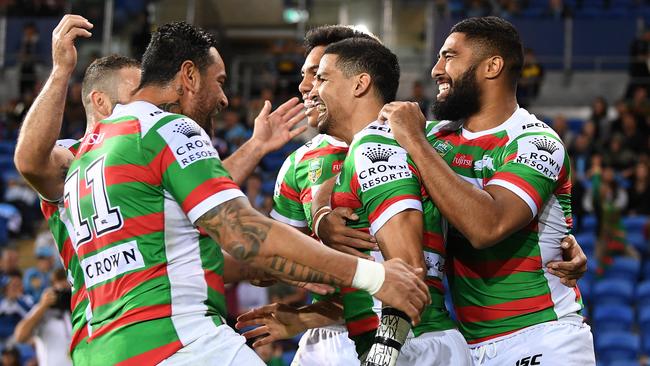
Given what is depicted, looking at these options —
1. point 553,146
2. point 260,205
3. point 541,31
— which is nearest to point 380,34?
point 541,31

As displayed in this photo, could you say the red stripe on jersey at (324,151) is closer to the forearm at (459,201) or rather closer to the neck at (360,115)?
the neck at (360,115)

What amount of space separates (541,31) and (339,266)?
51.6 ft


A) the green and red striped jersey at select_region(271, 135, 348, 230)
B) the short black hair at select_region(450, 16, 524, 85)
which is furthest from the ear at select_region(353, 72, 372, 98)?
the short black hair at select_region(450, 16, 524, 85)

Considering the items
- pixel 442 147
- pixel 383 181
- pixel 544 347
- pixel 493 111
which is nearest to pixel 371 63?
pixel 442 147

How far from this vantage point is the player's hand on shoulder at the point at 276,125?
534 cm

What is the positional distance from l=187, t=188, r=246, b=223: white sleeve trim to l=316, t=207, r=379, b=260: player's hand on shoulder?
800 mm

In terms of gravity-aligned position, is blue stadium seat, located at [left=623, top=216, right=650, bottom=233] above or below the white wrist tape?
below

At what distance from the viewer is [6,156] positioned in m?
16.8

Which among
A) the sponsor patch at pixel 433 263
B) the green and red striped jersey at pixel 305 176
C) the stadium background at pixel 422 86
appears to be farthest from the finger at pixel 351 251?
the stadium background at pixel 422 86

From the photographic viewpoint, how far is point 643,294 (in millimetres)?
12742

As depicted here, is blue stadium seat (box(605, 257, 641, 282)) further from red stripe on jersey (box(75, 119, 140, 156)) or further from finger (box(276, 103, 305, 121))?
red stripe on jersey (box(75, 119, 140, 156))

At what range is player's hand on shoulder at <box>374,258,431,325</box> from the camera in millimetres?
A: 3900

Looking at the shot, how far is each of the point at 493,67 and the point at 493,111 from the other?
0.78 ft

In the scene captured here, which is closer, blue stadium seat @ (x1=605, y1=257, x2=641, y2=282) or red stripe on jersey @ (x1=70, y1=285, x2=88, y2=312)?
red stripe on jersey @ (x1=70, y1=285, x2=88, y2=312)
